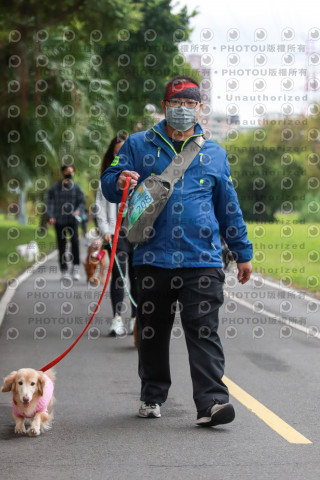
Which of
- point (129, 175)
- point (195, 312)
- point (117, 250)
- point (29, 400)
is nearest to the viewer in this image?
point (29, 400)

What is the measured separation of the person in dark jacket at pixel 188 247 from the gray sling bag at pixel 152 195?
0.15ft

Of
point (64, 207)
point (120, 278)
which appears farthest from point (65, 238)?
point (120, 278)

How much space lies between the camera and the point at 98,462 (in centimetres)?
538

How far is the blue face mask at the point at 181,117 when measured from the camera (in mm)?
6258

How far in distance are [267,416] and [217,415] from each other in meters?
0.65

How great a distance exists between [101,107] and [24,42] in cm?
1237

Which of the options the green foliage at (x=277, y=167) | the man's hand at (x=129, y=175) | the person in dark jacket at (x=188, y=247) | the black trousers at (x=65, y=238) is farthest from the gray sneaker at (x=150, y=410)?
the green foliage at (x=277, y=167)

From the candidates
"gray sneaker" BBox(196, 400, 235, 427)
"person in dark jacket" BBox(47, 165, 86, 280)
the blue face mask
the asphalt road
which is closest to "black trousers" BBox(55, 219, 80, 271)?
"person in dark jacket" BBox(47, 165, 86, 280)

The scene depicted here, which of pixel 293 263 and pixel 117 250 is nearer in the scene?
pixel 117 250

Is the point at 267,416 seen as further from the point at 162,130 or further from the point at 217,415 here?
the point at 162,130

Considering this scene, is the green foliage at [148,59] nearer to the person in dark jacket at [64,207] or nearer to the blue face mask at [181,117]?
the person in dark jacket at [64,207]

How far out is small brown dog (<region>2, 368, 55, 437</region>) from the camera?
608 cm

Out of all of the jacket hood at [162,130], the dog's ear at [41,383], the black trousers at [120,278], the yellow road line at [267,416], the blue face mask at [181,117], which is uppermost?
the blue face mask at [181,117]

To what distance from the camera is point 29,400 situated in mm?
6062
